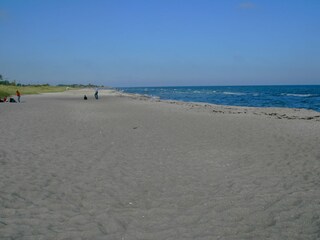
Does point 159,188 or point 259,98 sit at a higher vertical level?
point 259,98

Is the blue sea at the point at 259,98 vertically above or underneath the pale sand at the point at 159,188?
above

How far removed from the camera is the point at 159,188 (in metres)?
7.04

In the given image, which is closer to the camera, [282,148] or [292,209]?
[292,209]

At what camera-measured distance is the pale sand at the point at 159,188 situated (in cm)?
505

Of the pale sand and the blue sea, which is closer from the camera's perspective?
the pale sand

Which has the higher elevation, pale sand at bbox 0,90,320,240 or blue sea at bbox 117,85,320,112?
blue sea at bbox 117,85,320,112

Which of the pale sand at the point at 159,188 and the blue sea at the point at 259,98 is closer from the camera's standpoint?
the pale sand at the point at 159,188

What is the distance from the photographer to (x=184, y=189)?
697cm

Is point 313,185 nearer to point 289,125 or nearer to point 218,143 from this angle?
point 218,143

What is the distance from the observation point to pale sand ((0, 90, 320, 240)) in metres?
5.05

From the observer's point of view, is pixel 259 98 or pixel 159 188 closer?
pixel 159 188

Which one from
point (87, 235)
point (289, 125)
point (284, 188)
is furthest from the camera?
point (289, 125)

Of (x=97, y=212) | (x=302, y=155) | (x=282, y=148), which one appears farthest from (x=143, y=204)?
(x=282, y=148)

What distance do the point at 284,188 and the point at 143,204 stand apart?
10.4 feet
